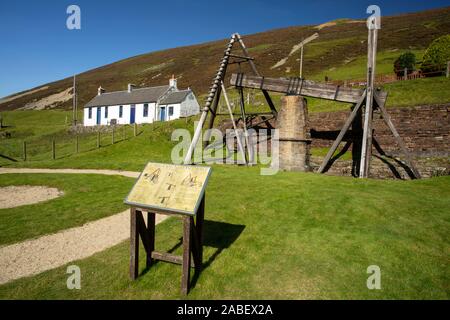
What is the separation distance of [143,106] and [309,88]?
31.4 metres

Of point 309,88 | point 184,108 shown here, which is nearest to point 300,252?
point 309,88

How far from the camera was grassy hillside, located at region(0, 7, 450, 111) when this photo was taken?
52.3 m

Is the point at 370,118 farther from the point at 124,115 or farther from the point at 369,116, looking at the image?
the point at 124,115

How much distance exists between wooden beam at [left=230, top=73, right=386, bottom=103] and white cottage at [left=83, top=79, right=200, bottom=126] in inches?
918

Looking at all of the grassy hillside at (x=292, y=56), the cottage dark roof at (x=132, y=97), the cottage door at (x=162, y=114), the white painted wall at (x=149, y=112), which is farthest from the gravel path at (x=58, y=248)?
the grassy hillside at (x=292, y=56)

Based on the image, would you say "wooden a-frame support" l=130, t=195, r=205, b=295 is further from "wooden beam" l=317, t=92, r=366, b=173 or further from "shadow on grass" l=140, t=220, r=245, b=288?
"wooden beam" l=317, t=92, r=366, b=173

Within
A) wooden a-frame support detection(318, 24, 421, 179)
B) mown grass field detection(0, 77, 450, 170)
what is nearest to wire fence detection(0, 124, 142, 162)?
mown grass field detection(0, 77, 450, 170)

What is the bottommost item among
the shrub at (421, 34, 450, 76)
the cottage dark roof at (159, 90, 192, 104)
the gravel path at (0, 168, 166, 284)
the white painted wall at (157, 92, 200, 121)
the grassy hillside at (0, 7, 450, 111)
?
the gravel path at (0, 168, 166, 284)

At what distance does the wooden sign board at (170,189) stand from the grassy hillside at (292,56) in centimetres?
3729

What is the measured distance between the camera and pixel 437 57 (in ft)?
82.7

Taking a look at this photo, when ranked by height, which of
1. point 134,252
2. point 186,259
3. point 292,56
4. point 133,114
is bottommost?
point 134,252

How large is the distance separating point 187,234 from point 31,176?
14.0 m

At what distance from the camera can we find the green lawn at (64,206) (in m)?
8.94
